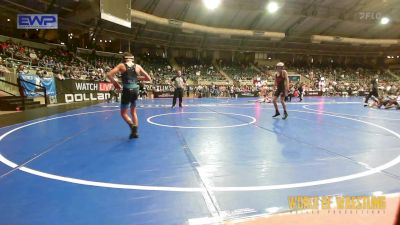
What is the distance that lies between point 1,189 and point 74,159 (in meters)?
1.38

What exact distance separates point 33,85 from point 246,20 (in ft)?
89.1

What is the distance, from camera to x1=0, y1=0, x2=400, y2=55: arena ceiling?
27.3 m

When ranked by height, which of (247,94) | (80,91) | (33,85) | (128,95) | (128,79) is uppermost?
(128,79)

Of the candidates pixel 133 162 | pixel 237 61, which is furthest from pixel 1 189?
pixel 237 61

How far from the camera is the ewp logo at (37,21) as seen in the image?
17.3 m

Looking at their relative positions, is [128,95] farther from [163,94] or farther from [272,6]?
[272,6]

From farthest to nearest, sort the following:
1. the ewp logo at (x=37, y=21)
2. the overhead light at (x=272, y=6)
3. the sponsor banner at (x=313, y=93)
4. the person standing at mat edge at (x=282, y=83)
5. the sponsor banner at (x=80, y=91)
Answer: the sponsor banner at (x=313, y=93)
the overhead light at (x=272, y=6)
the sponsor banner at (x=80, y=91)
the ewp logo at (x=37, y=21)
the person standing at mat edge at (x=282, y=83)

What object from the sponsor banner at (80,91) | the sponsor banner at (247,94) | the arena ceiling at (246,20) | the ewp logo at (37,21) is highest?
the arena ceiling at (246,20)

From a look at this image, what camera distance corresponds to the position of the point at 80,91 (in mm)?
21672

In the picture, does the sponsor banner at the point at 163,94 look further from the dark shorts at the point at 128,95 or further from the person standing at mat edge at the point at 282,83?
the dark shorts at the point at 128,95

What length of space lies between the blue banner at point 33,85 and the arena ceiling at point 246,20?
29.1 ft

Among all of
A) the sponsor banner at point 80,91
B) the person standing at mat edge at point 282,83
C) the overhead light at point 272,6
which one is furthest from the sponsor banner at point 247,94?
the person standing at mat edge at point 282,83

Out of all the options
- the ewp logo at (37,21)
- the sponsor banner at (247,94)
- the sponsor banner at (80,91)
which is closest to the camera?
the ewp logo at (37,21)

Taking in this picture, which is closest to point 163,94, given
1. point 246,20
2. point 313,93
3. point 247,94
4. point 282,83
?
point 247,94
